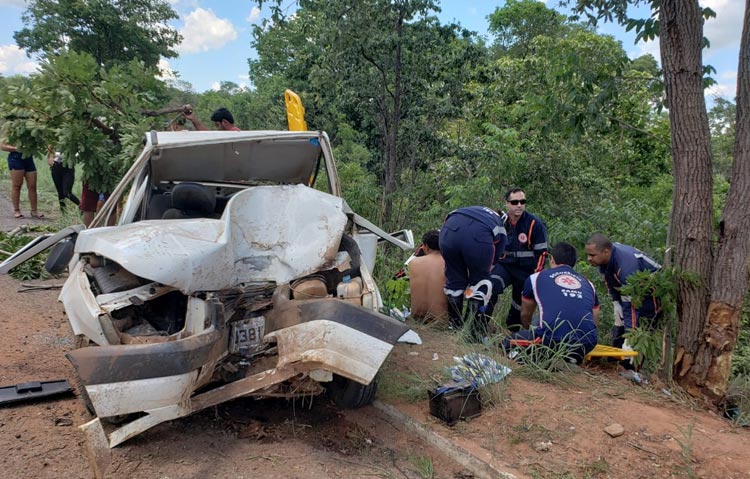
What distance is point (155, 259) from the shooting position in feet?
9.72

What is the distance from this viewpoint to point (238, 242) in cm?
335

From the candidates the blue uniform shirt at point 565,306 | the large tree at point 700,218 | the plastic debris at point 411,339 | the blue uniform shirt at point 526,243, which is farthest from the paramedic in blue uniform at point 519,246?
the large tree at point 700,218

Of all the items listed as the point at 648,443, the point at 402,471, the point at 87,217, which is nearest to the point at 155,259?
the point at 402,471

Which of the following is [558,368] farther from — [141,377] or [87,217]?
[87,217]

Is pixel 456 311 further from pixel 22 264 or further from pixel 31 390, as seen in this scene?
pixel 22 264

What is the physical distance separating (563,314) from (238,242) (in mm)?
2532

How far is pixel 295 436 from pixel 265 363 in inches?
20.5

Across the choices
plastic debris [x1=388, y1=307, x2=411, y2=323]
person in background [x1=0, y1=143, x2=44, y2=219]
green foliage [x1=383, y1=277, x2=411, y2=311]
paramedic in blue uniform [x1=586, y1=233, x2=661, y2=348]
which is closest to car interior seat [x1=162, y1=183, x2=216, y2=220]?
plastic debris [x1=388, y1=307, x2=411, y2=323]

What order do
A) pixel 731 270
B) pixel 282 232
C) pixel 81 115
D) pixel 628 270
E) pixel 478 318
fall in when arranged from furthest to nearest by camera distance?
pixel 81 115 → pixel 478 318 → pixel 628 270 → pixel 731 270 → pixel 282 232

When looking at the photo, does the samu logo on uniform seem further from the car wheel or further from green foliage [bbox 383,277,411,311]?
green foliage [bbox 383,277,411,311]

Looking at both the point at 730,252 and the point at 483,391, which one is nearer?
the point at 483,391

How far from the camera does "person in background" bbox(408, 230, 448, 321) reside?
5641 mm

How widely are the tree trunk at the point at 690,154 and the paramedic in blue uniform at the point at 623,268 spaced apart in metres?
0.54

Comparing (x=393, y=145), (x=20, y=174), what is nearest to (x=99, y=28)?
(x=20, y=174)
